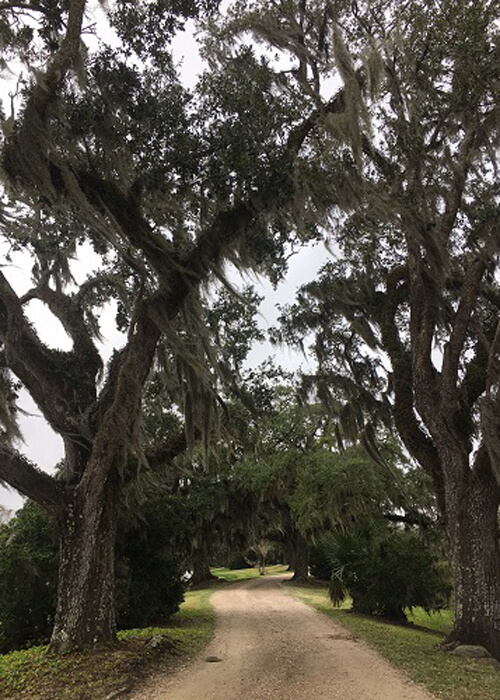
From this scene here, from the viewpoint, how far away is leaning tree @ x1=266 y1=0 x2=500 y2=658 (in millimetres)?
8117

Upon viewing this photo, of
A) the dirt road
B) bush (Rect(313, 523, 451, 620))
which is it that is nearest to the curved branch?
the dirt road

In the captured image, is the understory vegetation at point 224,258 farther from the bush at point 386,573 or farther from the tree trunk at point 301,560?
the tree trunk at point 301,560

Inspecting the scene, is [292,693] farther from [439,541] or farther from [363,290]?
[439,541]

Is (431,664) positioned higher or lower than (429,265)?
lower

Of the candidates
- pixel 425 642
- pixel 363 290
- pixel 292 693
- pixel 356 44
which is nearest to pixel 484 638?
pixel 425 642

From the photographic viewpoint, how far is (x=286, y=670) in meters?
6.90

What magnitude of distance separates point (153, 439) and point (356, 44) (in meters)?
10.1

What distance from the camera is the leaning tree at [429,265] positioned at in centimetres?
812

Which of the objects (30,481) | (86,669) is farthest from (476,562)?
(30,481)

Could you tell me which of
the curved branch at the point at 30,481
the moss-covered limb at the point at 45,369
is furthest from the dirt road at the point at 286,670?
the moss-covered limb at the point at 45,369

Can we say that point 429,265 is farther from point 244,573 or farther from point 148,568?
point 244,573

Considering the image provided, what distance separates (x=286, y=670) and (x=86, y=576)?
3087 millimetres

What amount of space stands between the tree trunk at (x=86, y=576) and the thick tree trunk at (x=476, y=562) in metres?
5.55

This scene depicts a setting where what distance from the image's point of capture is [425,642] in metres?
9.41
